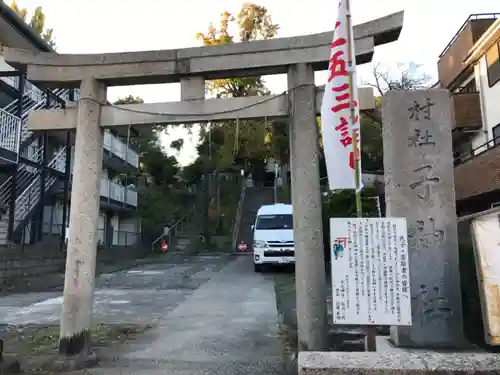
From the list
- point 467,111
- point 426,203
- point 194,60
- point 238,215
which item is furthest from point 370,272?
point 238,215

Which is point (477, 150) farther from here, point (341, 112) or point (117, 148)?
point (117, 148)

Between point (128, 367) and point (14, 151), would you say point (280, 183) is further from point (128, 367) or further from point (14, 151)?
point (128, 367)

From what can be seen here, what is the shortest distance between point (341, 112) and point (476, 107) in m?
14.6

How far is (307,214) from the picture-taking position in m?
5.70

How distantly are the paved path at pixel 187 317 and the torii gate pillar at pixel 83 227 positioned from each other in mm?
588

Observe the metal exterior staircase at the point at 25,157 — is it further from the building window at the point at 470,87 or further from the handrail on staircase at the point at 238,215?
the building window at the point at 470,87

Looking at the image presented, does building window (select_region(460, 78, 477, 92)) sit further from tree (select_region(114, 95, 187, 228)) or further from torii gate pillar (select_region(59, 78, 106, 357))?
tree (select_region(114, 95, 187, 228))

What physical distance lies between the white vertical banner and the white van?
11046mm

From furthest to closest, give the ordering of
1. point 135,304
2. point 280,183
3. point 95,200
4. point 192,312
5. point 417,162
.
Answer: point 280,183
point 135,304
point 192,312
point 95,200
point 417,162

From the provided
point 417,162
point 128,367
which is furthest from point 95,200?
point 417,162

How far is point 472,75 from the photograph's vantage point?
17766 millimetres

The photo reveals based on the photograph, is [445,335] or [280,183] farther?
[280,183]

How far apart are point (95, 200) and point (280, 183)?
34.7 metres

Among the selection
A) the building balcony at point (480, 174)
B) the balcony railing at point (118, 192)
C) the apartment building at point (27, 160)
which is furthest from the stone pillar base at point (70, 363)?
the balcony railing at point (118, 192)
